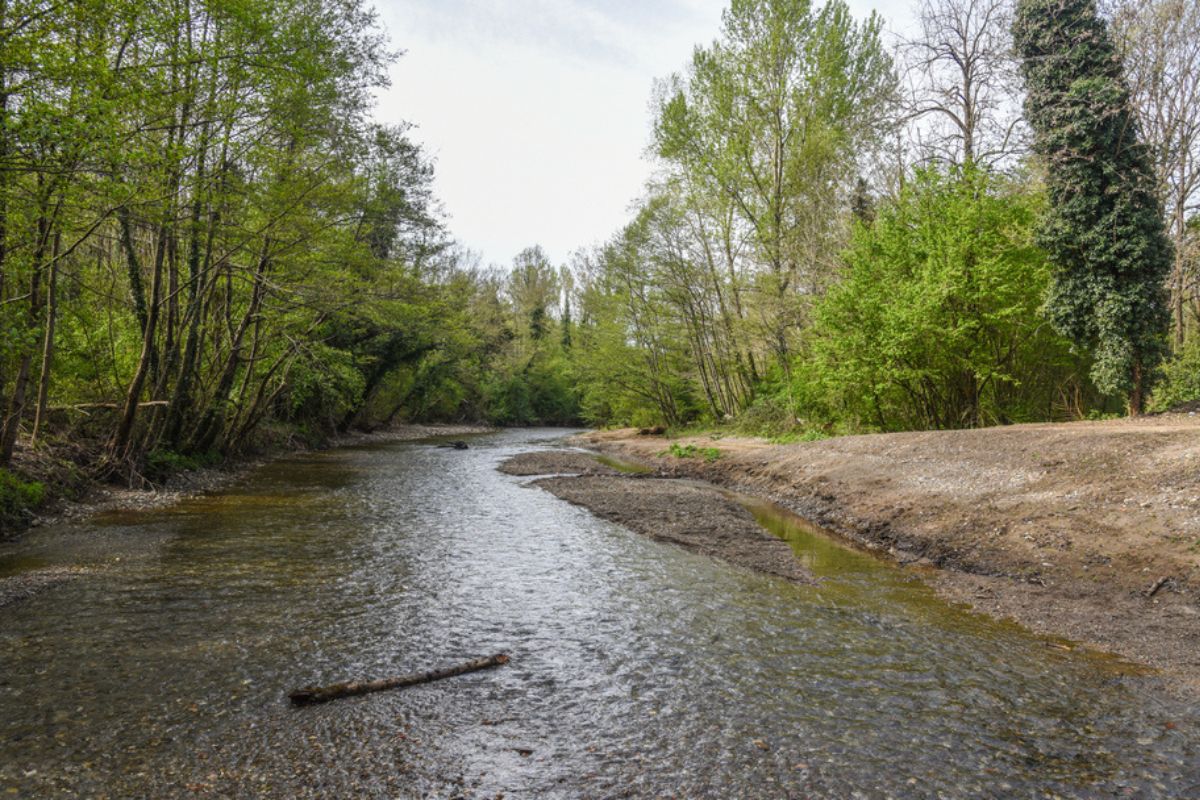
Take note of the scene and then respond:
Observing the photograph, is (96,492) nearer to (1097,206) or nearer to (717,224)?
(1097,206)

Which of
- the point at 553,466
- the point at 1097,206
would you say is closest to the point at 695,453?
the point at 553,466

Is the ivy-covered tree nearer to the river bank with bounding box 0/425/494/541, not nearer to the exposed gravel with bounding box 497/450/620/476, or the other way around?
the exposed gravel with bounding box 497/450/620/476

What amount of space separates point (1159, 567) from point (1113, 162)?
1410 centimetres

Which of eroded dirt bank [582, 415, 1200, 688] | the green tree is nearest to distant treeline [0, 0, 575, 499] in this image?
eroded dirt bank [582, 415, 1200, 688]

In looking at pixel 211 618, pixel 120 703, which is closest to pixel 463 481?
pixel 211 618

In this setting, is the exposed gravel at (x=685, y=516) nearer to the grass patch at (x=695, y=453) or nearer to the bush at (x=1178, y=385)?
the grass patch at (x=695, y=453)

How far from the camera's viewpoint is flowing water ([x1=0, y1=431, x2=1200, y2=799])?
3729 millimetres

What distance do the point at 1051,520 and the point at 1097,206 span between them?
39.6ft

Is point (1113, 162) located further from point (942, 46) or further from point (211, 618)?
point (211, 618)

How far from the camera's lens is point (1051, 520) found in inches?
337

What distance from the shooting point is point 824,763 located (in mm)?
3926

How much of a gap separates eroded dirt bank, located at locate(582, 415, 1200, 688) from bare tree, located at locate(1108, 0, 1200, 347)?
7053 millimetres

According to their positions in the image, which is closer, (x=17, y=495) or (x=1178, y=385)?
(x=17, y=495)

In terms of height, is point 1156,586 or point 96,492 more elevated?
point 96,492
